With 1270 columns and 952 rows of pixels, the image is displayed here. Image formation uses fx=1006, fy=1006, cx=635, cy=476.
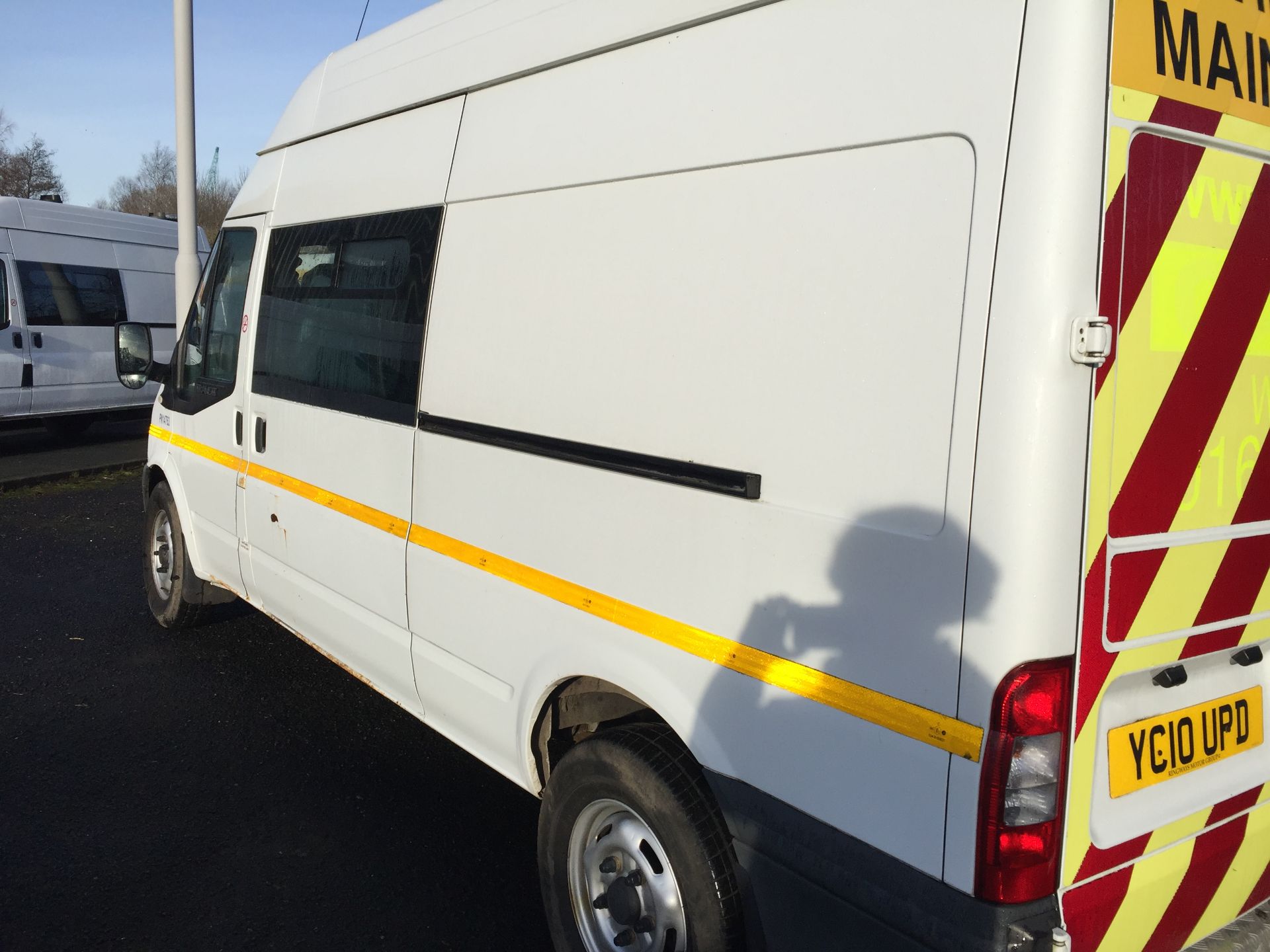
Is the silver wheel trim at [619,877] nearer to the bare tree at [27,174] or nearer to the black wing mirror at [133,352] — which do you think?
the black wing mirror at [133,352]

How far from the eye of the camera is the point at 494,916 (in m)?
3.08

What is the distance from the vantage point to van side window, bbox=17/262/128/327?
11.1 meters

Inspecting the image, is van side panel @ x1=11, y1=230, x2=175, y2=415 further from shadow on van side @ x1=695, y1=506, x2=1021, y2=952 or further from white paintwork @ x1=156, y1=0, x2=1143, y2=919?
shadow on van side @ x1=695, y1=506, x2=1021, y2=952

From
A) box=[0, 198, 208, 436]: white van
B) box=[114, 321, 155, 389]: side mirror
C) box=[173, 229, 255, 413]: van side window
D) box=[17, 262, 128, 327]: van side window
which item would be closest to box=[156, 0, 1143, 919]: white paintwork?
box=[173, 229, 255, 413]: van side window

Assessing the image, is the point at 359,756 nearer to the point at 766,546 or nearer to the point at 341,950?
the point at 341,950

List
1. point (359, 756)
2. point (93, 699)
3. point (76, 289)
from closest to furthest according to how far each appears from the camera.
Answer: point (359, 756) → point (93, 699) → point (76, 289)

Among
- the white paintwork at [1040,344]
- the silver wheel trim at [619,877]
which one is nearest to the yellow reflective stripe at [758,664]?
the white paintwork at [1040,344]

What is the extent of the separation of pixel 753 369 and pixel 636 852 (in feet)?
3.94

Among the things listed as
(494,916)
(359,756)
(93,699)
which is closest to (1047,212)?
(494,916)

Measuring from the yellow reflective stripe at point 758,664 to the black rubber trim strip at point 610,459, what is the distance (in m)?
0.31

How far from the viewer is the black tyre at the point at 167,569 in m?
5.19

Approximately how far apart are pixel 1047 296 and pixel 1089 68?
0.39 meters

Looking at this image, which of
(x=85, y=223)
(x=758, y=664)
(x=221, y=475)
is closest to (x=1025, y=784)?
(x=758, y=664)

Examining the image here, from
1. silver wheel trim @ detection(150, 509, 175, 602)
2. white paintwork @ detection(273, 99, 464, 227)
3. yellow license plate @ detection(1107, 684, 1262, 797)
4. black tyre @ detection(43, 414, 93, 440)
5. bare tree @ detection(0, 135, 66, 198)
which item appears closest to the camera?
yellow license plate @ detection(1107, 684, 1262, 797)
